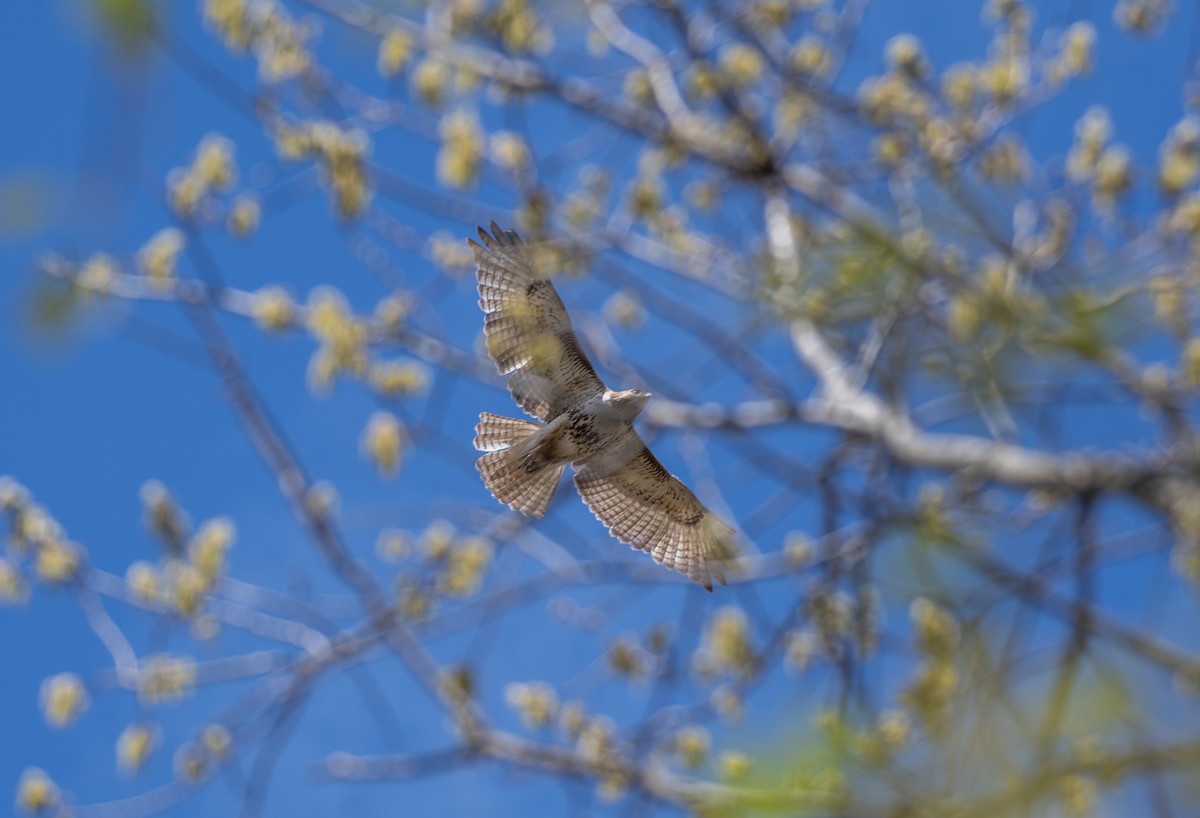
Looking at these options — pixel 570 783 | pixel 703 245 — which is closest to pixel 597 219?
pixel 703 245

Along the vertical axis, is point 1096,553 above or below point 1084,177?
below

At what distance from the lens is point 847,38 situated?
7.45 metres

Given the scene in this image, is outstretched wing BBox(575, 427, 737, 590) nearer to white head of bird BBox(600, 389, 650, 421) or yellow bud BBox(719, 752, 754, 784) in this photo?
white head of bird BBox(600, 389, 650, 421)

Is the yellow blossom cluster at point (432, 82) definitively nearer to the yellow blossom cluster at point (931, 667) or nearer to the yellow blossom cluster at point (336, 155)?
the yellow blossom cluster at point (336, 155)

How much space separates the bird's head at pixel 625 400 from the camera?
4055mm

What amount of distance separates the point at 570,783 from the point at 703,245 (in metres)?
3.70

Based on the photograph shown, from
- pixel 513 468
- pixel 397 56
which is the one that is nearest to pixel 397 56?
pixel 397 56

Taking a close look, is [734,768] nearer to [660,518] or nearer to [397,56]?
[660,518]

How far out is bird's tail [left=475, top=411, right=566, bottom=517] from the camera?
446 cm

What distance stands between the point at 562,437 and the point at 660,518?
3.04 feet

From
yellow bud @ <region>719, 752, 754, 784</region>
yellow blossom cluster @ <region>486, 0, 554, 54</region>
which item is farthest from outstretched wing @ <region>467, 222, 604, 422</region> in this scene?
yellow blossom cluster @ <region>486, 0, 554, 54</region>

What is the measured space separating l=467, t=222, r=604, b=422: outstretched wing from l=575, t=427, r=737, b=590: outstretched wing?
0.67m

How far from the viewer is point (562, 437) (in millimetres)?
4180

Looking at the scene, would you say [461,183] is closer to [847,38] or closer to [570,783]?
[847,38]
